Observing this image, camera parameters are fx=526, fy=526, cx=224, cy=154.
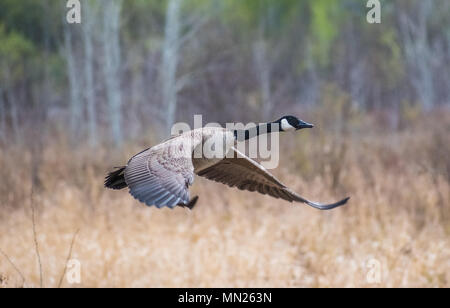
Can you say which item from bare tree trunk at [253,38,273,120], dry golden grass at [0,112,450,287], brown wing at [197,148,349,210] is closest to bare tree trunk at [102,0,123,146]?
dry golden grass at [0,112,450,287]

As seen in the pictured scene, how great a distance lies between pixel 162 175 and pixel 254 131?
78 cm

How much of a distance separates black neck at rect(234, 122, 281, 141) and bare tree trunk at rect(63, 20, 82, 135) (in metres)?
7.51

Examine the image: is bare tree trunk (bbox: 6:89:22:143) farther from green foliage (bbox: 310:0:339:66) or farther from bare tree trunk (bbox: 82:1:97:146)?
green foliage (bbox: 310:0:339:66)

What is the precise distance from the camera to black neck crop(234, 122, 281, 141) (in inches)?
142

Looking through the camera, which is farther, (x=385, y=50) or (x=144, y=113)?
(x=385, y=50)

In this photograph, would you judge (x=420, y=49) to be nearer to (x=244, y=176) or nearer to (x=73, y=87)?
(x=73, y=87)

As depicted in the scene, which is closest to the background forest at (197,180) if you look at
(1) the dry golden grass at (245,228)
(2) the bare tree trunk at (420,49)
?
(1) the dry golden grass at (245,228)

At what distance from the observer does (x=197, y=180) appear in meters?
7.97

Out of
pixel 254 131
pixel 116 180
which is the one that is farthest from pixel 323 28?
pixel 116 180

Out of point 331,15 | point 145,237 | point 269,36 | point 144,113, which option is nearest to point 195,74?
point 144,113

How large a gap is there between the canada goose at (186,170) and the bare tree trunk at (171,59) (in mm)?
5986

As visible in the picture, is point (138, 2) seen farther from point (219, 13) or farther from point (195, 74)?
point (195, 74)

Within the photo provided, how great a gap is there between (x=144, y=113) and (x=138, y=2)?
3025mm

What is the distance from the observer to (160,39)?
1316 centimetres
